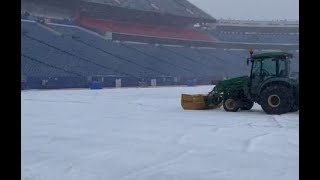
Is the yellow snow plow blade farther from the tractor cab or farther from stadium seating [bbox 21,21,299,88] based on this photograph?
stadium seating [bbox 21,21,299,88]

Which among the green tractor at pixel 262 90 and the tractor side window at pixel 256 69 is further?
the tractor side window at pixel 256 69

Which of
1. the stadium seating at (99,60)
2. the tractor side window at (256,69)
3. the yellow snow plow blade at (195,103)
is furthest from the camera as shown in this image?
the stadium seating at (99,60)

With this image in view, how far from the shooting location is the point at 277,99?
35.6 feet

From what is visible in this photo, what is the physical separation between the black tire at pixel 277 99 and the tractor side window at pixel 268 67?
66 cm

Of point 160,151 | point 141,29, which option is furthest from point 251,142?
point 141,29

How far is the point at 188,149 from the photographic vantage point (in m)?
5.59

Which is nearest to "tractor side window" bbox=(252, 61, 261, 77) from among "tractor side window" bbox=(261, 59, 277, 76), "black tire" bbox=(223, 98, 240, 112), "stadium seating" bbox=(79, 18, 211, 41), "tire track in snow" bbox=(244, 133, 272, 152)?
"tractor side window" bbox=(261, 59, 277, 76)

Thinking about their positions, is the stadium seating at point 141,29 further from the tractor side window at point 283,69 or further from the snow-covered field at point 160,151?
the snow-covered field at point 160,151

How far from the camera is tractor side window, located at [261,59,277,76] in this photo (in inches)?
446

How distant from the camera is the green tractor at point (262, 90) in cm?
1077

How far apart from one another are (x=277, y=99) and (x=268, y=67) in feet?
3.70

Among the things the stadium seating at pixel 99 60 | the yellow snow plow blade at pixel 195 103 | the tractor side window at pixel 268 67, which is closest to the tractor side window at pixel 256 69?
the tractor side window at pixel 268 67

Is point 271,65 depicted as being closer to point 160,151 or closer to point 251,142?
point 251,142
